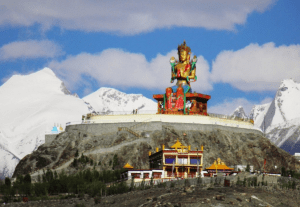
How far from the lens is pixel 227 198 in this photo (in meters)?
106

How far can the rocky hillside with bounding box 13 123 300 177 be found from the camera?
149875 mm

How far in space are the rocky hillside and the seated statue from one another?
15226mm

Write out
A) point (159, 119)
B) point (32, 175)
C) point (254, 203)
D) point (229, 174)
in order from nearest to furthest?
point (254, 203)
point (229, 174)
point (32, 175)
point (159, 119)

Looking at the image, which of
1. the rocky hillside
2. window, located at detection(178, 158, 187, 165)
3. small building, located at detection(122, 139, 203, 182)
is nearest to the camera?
small building, located at detection(122, 139, 203, 182)

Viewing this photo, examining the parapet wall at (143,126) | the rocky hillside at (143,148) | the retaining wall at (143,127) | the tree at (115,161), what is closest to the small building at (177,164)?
the tree at (115,161)

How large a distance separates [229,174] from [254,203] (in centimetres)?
2157

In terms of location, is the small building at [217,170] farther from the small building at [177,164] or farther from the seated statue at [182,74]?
the seated statue at [182,74]

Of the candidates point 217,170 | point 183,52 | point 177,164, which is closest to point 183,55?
point 183,52

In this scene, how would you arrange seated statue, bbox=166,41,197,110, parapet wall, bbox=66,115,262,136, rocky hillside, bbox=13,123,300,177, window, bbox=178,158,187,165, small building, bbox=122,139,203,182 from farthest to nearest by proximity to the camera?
seated statue, bbox=166,41,197,110 < parapet wall, bbox=66,115,262,136 < rocky hillside, bbox=13,123,300,177 < window, bbox=178,158,187,165 < small building, bbox=122,139,203,182

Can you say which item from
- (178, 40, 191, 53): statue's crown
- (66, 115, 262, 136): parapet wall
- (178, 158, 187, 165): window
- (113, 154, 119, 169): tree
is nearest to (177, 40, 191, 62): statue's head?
(178, 40, 191, 53): statue's crown

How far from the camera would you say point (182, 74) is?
176625 mm

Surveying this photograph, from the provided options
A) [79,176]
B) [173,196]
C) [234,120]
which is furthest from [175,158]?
[234,120]

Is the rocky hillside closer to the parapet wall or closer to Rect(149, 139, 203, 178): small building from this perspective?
the parapet wall

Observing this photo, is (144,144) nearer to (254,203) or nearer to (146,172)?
(146,172)
